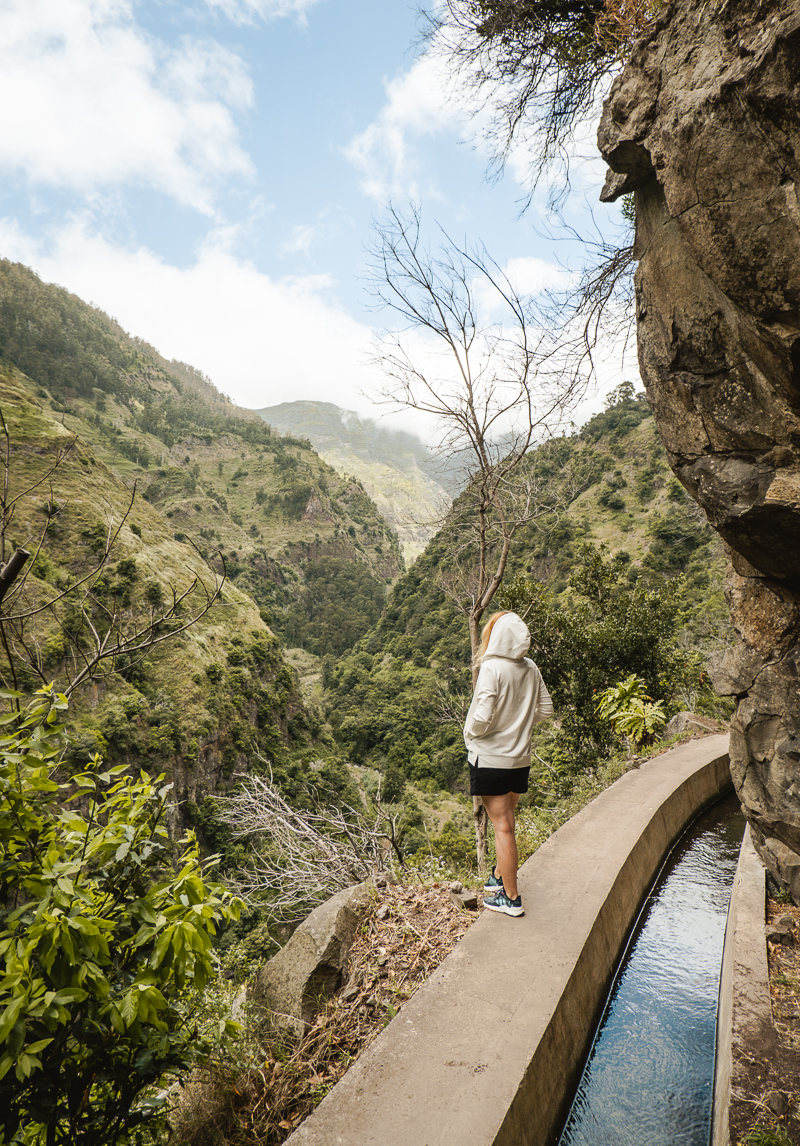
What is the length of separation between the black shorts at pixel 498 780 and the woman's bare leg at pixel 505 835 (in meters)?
0.05

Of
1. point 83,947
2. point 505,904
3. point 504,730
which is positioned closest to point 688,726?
point 505,904

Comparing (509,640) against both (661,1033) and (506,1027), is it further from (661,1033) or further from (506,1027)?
(661,1033)

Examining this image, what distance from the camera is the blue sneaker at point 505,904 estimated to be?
292cm

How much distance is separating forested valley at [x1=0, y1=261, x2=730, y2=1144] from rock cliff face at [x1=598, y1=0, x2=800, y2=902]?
2.23 meters

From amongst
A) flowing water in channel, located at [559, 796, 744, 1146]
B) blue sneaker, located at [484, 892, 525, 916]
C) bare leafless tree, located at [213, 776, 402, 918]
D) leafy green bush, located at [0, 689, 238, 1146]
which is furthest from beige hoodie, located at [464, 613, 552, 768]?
bare leafless tree, located at [213, 776, 402, 918]

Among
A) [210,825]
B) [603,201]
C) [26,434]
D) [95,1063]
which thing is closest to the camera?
[95,1063]

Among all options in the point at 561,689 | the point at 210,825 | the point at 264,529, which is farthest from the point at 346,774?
the point at 264,529

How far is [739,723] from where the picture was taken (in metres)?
3.60

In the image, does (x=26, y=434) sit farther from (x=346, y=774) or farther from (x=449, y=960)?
(x=449, y=960)

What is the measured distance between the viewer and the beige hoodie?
9.27 feet

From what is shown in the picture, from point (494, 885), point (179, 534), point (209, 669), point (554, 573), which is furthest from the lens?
point (179, 534)

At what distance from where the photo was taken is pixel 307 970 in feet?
8.87

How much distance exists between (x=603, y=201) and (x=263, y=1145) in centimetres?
486

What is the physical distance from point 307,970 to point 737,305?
3867mm
